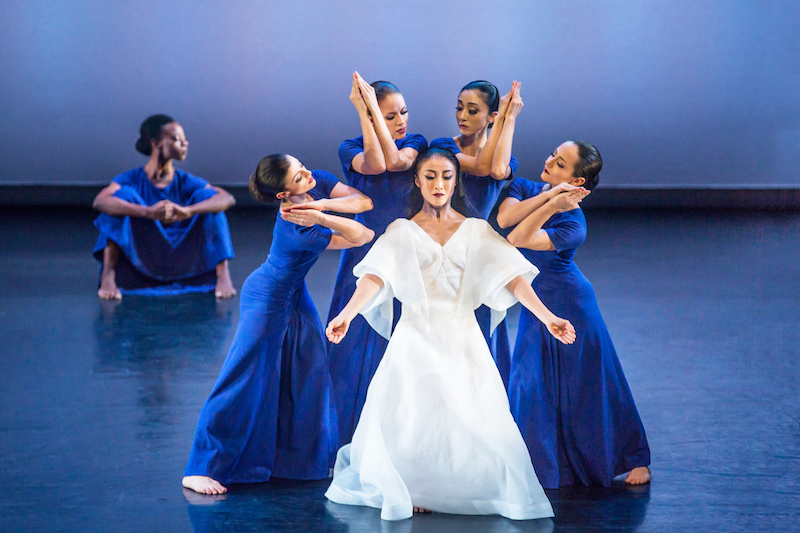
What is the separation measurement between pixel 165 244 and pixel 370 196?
2.77m

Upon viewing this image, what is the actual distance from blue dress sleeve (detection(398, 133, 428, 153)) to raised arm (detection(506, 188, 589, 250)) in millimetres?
486

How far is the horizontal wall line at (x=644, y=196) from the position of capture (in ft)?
30.5

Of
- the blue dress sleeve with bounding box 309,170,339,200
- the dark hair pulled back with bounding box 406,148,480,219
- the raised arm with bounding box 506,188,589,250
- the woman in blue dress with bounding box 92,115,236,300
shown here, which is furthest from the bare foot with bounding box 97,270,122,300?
the raised arm with bounding box 506,188,589,250

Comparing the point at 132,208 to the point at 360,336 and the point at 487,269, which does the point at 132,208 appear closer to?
the point at 360,336

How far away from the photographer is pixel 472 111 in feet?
9.33

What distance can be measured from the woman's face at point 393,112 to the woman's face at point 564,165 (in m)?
0.52

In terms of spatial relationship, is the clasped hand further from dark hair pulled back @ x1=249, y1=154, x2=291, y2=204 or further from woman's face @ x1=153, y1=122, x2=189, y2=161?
dark hair pulled back @ x1=249, y1=154, x2=291, y2=204

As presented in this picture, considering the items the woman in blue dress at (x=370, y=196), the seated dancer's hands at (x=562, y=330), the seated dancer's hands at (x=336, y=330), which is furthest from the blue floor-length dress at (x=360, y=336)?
the seated dancer's hands at (x=562, y=330)

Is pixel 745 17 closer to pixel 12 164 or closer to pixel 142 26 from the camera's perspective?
pixel 142 26

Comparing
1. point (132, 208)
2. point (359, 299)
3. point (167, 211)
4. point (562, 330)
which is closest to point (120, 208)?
point (132, 208)

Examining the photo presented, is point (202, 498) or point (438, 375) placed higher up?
point (438, 375)

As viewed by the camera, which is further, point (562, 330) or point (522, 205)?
point (522, 205)

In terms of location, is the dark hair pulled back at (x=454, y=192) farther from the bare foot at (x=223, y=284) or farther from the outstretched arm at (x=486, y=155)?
the bare foot at (x=223, y=284)

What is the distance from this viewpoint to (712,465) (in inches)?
107
